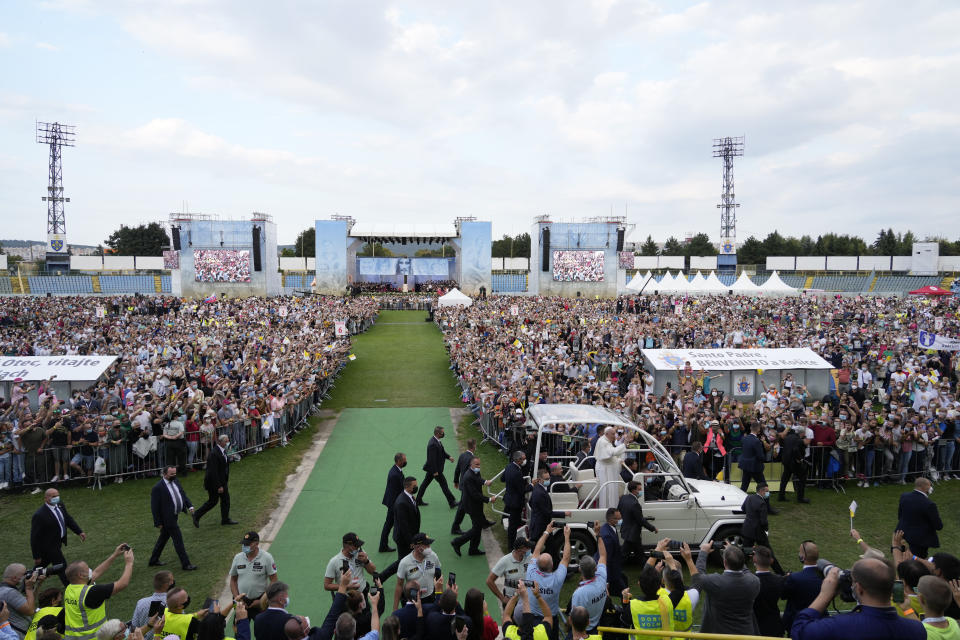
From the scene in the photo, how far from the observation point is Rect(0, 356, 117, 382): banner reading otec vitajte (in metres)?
14.5

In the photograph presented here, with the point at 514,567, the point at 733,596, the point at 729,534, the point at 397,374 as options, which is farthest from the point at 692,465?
the point at 397,374

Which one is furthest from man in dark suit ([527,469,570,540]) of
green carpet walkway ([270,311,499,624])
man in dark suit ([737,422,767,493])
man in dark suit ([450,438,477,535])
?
man in dark suit ([737,422,767,493])

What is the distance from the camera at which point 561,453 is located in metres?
11.9

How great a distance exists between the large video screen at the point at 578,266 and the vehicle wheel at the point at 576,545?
4756 cm

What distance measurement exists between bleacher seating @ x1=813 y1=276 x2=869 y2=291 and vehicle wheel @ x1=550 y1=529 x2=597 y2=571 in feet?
211

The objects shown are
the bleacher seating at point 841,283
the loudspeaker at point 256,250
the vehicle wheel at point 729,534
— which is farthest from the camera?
the bleacher seating at point 841,283

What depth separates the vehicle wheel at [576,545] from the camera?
24.9 ft

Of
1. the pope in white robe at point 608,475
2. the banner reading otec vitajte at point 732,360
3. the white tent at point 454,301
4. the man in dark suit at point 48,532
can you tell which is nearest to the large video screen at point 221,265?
the white tent at point 454,301

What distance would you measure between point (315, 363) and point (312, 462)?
6507 millimetres

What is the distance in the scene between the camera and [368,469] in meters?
12.7

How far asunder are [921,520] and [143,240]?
10991cm

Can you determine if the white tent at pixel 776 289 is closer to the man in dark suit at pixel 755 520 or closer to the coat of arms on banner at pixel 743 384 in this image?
the coat of arms on banner at pixel 743 384

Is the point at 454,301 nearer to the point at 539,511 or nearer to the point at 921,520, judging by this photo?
the point at 539,511

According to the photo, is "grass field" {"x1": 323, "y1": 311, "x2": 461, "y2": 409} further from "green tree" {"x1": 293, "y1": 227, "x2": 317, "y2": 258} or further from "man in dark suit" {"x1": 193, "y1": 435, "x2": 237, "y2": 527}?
"green tree" {"x1": 293, "y1": 227, "x2": 317, "y2": 258}
